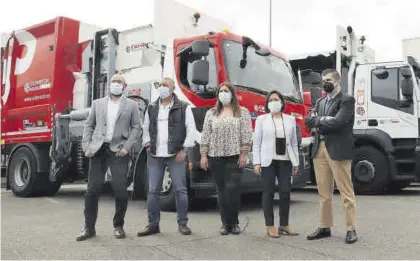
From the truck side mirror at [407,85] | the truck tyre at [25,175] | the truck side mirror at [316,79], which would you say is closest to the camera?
the truck side mirror at [316,79]

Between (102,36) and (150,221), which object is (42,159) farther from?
(150,221)

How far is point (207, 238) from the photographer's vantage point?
472 cm

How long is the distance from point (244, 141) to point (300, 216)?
5.79 ft

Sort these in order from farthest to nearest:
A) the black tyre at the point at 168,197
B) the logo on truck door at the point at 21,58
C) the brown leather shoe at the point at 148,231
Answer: the logo on truck door at the point at 21,58, the black tyre at the point at 168,197, the brown leather shoe at the point at 148,231

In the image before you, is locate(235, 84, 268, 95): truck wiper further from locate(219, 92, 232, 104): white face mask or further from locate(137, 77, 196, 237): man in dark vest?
locate(137, 77, 196, 237): man in dark vest

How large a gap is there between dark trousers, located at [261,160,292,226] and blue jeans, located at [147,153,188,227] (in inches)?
33.4

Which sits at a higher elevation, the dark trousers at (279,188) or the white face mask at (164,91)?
the white face mask at (164,91)

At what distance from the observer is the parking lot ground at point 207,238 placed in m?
4.07

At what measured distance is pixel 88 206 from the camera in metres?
4.84

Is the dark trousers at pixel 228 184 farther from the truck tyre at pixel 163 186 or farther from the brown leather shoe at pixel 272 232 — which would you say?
the truck tyre at pixel 163 186

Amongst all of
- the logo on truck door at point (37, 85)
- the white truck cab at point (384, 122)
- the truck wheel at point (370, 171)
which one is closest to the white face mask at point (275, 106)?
the white truck cab at point (384, 122)

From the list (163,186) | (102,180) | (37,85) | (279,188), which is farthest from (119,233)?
(37,85)

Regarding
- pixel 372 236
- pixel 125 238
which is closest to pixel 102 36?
pixel 125 238

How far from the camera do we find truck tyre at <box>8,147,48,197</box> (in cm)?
852
